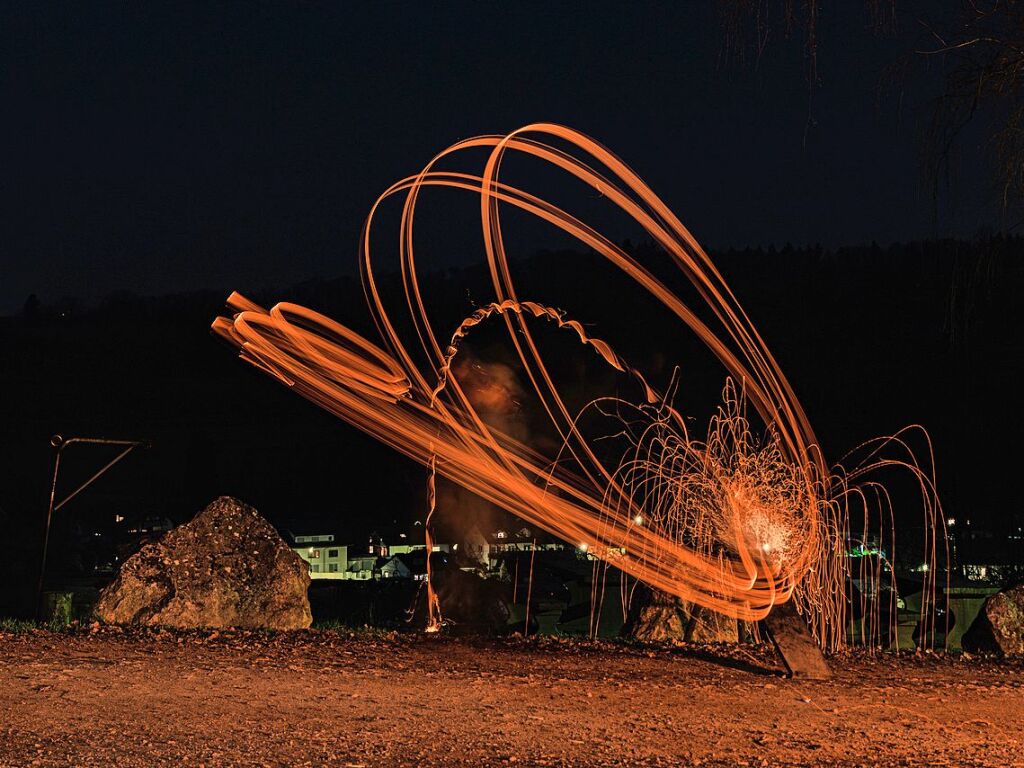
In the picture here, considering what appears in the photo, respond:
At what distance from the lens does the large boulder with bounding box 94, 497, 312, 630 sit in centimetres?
1502

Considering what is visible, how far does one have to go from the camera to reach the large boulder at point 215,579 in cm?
1502

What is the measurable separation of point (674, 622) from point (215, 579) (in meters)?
5.92

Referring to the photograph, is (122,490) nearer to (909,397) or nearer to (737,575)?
(909,397)

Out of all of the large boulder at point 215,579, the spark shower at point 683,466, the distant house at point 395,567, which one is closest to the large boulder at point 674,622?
the spark shower at point 683,466

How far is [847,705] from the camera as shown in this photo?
9.88 meters

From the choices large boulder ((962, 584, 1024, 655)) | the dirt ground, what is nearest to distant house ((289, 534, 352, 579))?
large boulder ((962, 584, 1024, 655))

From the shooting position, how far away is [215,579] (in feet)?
50.8

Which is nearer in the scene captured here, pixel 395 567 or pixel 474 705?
pixel 474 705

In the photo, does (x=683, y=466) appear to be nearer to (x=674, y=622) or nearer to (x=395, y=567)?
(x=674, y=622)

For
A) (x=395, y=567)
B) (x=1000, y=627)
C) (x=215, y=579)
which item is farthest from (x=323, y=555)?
(x=1000, y=627)

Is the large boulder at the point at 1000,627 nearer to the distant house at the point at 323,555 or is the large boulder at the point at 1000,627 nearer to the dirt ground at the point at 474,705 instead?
the dirt ground at the point at 474,705

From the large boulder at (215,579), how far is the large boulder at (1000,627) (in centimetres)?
842

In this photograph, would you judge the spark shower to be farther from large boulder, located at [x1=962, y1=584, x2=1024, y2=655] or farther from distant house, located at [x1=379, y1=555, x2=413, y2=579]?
distant house, located at [x1=379, y1=555, x2=413, y2=579]

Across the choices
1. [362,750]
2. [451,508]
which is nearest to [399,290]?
[451,508]
